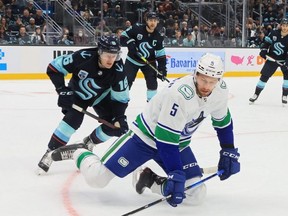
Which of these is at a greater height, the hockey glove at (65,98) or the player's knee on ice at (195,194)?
the hockey glove at (65,98)

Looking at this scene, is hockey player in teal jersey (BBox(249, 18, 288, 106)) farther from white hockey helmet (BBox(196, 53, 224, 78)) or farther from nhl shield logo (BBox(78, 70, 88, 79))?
white hockey helmet (BBox(196, 53, 224, 78))

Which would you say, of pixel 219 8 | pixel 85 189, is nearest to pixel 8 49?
pixel 219 8

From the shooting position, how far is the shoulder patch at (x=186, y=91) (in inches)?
87.2

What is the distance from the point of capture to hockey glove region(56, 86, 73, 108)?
305 cm

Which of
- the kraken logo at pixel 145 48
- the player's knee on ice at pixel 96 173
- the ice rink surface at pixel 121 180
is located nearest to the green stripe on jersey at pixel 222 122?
the ice rink surface at pixel 121 180

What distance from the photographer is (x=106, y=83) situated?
10.2 feet

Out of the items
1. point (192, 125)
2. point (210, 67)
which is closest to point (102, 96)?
point (192, 125)

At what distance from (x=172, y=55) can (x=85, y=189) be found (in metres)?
7.01

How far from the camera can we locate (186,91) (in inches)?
87.6

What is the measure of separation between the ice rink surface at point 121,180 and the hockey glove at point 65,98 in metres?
0.41

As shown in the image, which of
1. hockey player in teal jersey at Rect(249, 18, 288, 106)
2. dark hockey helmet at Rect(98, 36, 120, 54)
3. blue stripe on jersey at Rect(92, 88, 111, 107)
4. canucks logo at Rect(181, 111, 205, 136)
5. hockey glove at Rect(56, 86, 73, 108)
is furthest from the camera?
hockey player in teal jersey at Rect(249, 18, 288, 106)

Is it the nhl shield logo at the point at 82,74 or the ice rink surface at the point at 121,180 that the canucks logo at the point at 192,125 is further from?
the nhl shield logo at the point at 82,74

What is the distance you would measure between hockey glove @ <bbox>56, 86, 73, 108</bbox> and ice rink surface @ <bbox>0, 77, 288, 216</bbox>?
0.41m

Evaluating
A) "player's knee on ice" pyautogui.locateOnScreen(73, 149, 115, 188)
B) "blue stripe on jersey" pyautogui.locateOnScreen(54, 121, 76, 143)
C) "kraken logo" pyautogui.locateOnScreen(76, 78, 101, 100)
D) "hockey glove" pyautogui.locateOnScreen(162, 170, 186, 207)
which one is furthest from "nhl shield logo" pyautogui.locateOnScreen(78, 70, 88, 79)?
"hockey glove" pyautogui.locateOnScreen(162, 170, 186, 207)
